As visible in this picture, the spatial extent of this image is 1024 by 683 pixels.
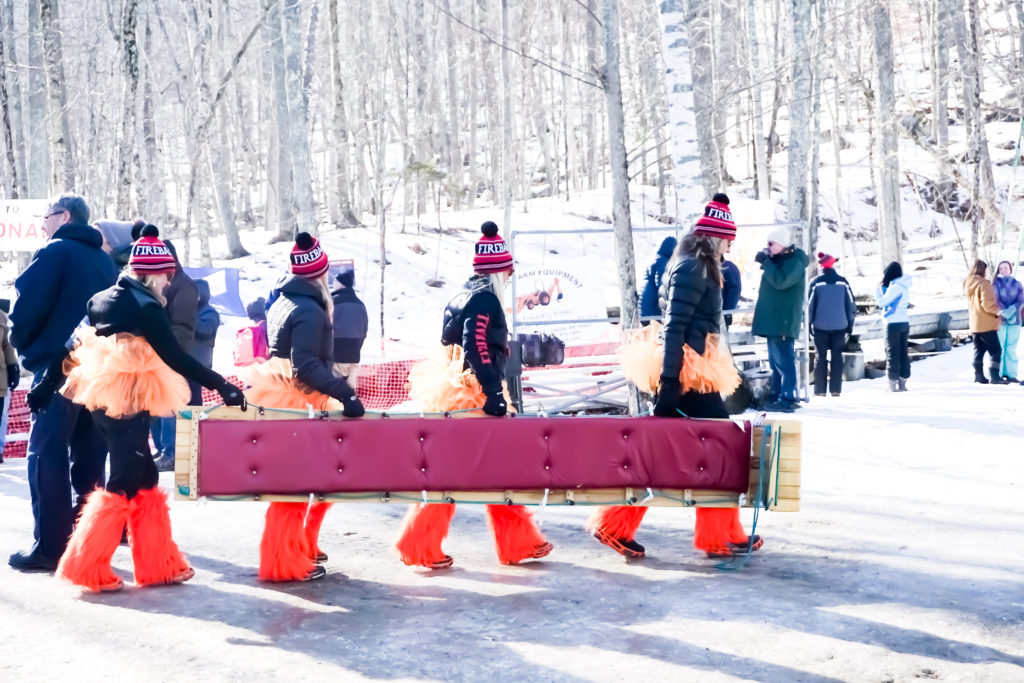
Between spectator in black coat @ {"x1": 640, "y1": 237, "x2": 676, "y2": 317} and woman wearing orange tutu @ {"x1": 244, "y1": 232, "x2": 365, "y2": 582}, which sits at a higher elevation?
spectator in black coat @ {"x1": 640, "y1": 237, "x2": 676, "y2": 317}

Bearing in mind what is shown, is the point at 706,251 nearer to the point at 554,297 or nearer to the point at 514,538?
the point at 514,538

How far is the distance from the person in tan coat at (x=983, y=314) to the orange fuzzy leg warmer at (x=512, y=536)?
33.2ft

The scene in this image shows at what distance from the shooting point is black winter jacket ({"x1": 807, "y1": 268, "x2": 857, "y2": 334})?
43.1 feet

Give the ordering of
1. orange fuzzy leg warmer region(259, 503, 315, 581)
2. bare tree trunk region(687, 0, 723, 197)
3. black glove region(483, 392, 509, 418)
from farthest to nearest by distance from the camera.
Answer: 1. bare tree trunk region(687, 0, 723, 197)
2. black glove region(483, 392, 509, 418)
3. orange fuzzy leg warmer region(259, 503, 315, 581)

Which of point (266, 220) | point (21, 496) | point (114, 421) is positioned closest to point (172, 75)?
point (266, 220)

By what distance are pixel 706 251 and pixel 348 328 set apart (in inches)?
180

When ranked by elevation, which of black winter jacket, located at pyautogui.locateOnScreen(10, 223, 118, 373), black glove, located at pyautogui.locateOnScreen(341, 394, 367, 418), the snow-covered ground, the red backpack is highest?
black winter jacket, located at pyautogui.locateOnScreen(10, 223, 118, 373)

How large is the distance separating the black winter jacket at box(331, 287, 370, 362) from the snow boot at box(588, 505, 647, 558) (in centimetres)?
427

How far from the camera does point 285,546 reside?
18.9ft

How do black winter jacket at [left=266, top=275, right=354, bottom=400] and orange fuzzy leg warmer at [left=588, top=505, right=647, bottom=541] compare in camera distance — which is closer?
black winter jacket at [left=266, top=275, right=354, bottom=400]

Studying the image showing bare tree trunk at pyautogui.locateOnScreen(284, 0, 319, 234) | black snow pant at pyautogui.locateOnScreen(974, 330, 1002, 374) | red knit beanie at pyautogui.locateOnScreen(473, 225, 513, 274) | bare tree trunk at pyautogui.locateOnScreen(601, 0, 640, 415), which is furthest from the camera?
bare tree trunk at pyautogui.locateOnScreen(284, 0, 319, 234)

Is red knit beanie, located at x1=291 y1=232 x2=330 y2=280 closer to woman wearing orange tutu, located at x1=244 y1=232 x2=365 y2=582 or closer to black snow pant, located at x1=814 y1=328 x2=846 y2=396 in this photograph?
woman wearing orange tutu, located at x1=244 y1=232 x2=365 y2=582

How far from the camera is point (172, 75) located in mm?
43625

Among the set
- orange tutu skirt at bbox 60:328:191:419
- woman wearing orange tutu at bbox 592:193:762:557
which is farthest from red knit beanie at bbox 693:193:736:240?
orange tutu skirt at bbox 60:328:191:419
